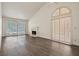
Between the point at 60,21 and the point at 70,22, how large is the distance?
1.08 metres

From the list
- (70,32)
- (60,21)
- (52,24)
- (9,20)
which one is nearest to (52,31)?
(52,24)

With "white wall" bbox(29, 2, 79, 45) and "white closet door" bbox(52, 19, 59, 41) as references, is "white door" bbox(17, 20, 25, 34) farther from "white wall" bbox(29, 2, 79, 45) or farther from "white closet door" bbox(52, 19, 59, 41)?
"white closet door" bbox(52, 19, 59, 41)

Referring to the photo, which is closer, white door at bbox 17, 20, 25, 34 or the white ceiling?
the white ceiling

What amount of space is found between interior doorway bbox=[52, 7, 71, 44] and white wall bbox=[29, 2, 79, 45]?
1.08 ft

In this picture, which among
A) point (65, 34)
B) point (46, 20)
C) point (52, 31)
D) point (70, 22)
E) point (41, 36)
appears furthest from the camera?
point (41, 36)

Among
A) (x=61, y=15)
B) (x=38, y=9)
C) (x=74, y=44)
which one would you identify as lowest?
(x=74, y=44)

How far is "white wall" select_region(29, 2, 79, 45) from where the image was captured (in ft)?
19.1

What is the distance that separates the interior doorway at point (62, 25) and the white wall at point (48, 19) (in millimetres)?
330

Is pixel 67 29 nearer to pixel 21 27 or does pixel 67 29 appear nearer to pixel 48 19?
pixel 48 19

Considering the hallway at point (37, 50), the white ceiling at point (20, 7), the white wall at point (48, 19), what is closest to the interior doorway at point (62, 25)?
the white wall at point (48, 19)

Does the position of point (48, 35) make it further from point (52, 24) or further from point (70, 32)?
point (70, 32)

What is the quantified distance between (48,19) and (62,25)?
1.81 metres

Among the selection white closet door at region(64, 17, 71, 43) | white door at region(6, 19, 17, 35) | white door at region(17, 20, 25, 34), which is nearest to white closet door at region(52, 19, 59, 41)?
white closet door at region(64, 17, 71, 43)

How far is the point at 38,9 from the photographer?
9992mm
